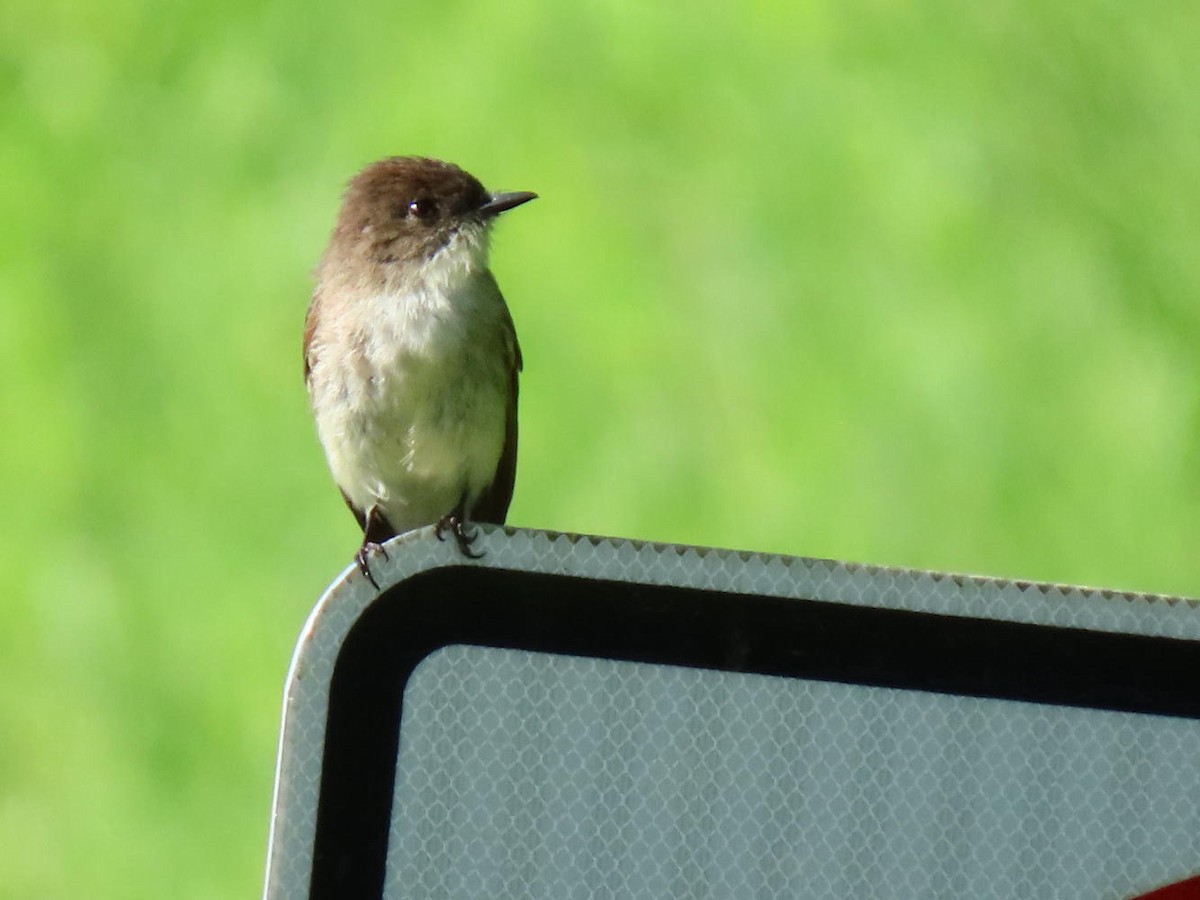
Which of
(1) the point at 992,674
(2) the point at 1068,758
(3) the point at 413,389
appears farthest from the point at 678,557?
(3) the point at 413,389

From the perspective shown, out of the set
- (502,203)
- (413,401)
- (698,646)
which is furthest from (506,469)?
(698,646)

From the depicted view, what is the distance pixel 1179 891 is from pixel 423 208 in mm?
2605

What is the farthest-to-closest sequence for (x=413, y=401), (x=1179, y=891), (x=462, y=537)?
(x=413, y=401), (x=1179, y=891), (x=462, y=537)

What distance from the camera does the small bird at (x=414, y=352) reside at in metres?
3.26

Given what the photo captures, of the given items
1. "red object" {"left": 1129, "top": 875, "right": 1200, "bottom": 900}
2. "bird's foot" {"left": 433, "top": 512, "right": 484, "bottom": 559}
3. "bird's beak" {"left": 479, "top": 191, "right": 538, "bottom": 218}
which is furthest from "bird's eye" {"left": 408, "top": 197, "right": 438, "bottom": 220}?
"red object" {"left": 1129, "top": 875, "right": 1200, "bottom": 900}

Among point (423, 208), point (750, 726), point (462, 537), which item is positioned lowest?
point (423, 208)

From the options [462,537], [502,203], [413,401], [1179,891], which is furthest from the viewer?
[502,203]

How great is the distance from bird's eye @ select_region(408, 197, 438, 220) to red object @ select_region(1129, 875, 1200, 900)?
2.57 metres

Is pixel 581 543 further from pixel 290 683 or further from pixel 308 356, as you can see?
pixel 308 356

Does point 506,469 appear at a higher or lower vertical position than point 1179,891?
lower

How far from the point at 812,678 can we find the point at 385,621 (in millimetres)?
403

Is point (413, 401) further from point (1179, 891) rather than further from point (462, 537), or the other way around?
point (1179, 891)

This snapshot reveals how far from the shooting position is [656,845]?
4.62 ft

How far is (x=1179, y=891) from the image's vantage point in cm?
146
